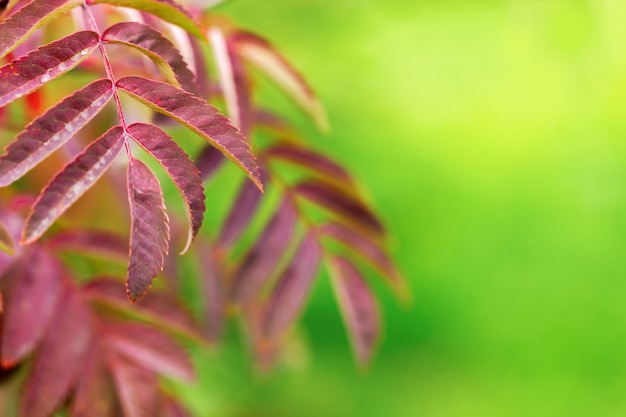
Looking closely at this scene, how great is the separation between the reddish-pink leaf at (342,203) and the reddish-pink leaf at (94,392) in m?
0.32

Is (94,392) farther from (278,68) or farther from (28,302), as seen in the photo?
(278,68)

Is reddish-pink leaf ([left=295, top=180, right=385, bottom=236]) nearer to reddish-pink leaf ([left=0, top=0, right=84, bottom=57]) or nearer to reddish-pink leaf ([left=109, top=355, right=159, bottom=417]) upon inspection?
reddish-pink leaf ([left=109, top=355, right=159, bottom=417])

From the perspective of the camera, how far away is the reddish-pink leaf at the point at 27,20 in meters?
0.40

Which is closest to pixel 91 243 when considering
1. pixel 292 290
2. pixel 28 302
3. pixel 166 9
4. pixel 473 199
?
pixel 28 302

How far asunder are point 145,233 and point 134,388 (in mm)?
331

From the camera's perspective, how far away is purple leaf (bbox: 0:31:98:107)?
40 cm

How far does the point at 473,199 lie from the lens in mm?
2348

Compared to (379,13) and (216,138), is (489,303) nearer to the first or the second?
(379,13)

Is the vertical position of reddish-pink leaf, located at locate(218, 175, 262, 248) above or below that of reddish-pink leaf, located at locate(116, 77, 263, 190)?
above

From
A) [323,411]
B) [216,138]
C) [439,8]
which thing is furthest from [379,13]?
[216,138]

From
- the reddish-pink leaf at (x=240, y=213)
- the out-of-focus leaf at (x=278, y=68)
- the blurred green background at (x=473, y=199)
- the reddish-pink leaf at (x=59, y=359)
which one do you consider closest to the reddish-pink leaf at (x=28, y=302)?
the reddish-pink leaf at (x=59, y=359)

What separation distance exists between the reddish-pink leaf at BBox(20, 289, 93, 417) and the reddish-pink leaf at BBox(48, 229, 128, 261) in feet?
0.16

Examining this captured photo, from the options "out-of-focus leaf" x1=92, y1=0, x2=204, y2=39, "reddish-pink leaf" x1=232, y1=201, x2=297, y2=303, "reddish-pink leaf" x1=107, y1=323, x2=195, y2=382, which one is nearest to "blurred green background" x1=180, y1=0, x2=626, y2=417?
"reddish-pink leaf" x1=232, y1=201, x2=297, y2=303

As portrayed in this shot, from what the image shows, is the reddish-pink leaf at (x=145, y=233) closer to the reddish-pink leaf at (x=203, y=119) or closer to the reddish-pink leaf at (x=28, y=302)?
the reddish-pink leaf at (x=203, y=119)
